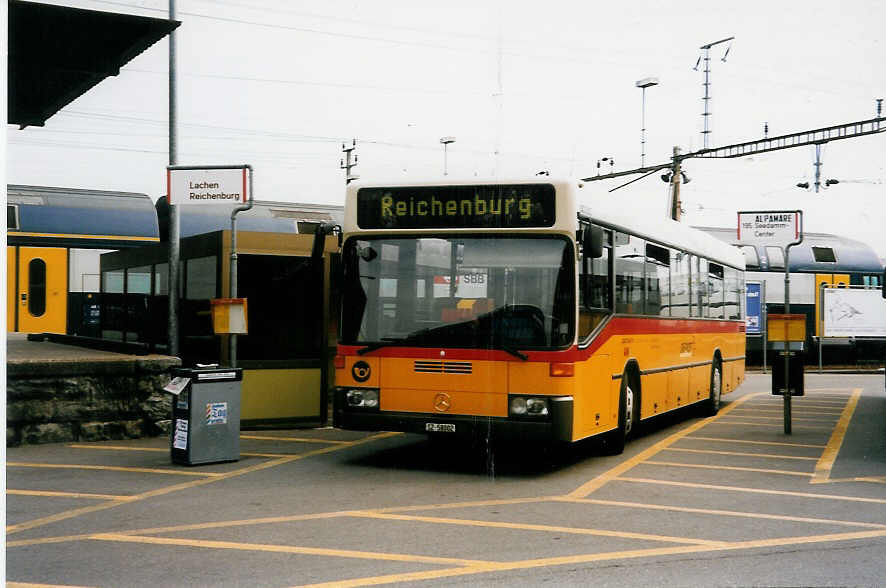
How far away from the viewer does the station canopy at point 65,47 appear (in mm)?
6273

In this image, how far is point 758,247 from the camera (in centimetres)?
3175

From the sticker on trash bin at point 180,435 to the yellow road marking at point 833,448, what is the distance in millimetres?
6016

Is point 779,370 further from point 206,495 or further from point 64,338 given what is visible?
point 64,338

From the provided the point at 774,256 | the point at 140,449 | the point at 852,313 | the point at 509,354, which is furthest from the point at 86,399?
the point at 852,313

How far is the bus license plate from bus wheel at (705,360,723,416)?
7812 millimetres

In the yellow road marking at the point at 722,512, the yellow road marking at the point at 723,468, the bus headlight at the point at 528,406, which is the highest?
the bus headlight at the point at 528,406

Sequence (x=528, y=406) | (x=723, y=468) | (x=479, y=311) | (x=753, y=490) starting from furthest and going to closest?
(x=723, y=468)
(x=479, y=311)
(x=528, y=406)
(x=753, y=490)

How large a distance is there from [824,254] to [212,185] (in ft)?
85.0

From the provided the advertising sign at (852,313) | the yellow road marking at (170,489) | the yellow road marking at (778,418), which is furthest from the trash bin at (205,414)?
the advertising sign at (852,313)

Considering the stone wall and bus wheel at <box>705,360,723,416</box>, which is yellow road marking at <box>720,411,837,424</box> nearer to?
bus wheel at <box>705,360,723,416</box>

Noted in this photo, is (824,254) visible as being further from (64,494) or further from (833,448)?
Answer: (64,494)

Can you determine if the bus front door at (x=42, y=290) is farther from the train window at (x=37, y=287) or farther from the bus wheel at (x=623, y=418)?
the bus wheel at (x=623, y=418)

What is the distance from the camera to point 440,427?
9688 mm

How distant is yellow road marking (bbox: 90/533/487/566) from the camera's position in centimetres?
636
